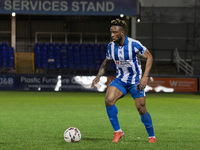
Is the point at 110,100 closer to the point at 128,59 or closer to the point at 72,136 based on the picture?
the point at 128,59

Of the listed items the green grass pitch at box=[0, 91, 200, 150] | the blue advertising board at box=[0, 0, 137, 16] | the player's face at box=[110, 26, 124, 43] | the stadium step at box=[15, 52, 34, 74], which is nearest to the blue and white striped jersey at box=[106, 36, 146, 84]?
the player's face at box=[110, 26, 124, 43]

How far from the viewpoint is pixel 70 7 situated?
26938 millimetres

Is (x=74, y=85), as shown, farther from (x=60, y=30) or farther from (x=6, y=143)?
(x=6, y=143)

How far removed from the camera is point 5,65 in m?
27.3

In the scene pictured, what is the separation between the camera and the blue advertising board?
2668 cm

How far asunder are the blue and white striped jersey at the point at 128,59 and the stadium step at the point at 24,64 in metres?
21.6

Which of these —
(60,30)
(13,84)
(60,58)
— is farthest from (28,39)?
(13,84)

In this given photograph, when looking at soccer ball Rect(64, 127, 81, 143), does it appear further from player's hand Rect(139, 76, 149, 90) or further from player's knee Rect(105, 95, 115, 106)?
player's hand Rect(139, 76, 149, 90)

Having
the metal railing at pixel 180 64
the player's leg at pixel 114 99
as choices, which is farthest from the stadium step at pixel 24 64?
the player's leg at pixel 114 99

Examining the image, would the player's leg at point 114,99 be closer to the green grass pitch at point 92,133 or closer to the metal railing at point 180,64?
the green grass pitch at point 92,133

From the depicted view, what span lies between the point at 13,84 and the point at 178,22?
13.2 m

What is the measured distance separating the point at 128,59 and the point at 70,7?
2066cm

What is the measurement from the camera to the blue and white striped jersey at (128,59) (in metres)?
6.81

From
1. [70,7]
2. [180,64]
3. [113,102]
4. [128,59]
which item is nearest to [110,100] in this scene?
[113,102]
